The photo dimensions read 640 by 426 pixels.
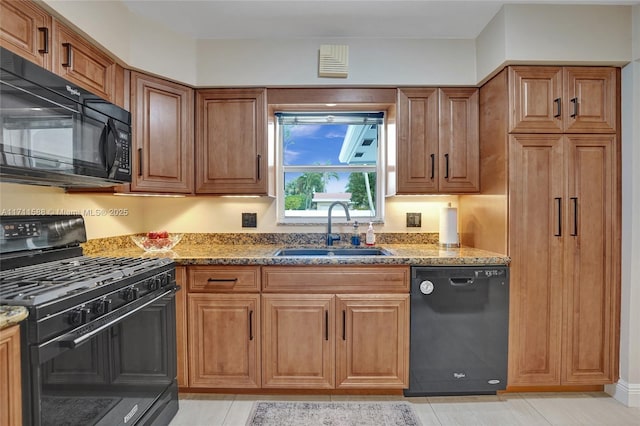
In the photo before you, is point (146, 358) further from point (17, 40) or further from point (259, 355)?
point (17, 40)

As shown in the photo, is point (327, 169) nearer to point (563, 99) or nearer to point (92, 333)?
point (563, 99)

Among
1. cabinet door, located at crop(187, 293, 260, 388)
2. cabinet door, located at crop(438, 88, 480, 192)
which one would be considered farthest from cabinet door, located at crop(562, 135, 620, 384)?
cabinet door, located at crop(187, 293, 260, 388)

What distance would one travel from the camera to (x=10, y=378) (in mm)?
981

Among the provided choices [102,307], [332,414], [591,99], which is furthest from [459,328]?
[102,307]

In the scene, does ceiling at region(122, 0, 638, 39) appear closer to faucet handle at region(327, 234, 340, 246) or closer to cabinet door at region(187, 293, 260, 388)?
faucet handle at region(327, 234, 340, 246)

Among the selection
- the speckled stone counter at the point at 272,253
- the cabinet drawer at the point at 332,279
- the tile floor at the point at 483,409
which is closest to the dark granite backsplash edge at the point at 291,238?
the speckled stone counter at the point at 272,253

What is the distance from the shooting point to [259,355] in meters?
1.95

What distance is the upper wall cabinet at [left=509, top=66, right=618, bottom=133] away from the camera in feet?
6.37

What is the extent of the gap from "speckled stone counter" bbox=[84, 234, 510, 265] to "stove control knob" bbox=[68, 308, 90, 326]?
2.38 ft

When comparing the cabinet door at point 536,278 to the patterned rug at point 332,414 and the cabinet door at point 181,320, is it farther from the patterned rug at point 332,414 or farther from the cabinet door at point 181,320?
the cabinet door at point 181,320

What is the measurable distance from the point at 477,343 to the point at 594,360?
0.75 metres

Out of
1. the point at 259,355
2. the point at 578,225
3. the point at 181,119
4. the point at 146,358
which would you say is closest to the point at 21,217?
the point at 146,358

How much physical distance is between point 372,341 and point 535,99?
5.90ft

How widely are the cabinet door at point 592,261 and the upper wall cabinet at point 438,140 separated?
0.57 m
